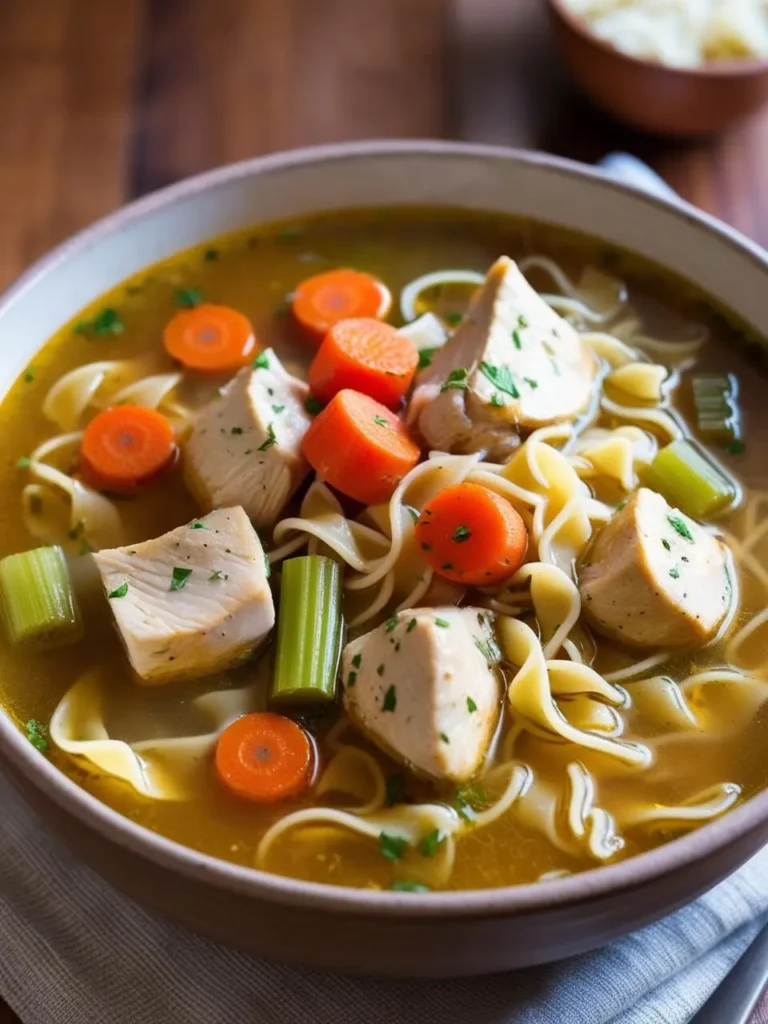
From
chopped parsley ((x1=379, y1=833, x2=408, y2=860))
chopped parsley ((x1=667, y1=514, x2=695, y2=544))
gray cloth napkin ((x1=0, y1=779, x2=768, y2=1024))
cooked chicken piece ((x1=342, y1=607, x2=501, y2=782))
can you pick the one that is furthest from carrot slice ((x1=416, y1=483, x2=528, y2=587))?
gray cloth napkin ((x1=0, y1=779, x2=768, y2=1024))

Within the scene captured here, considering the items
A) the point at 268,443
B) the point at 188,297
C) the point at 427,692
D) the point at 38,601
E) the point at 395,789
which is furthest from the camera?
the point at 188,297

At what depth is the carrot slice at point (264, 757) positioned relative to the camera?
10.7ft

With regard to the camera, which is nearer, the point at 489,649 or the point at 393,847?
the point at 393,847

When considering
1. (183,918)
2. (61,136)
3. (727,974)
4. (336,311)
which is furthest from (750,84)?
(183,918)

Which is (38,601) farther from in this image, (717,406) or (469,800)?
(717,406)

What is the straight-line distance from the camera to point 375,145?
458 cm

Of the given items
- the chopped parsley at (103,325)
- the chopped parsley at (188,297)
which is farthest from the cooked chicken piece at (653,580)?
the chopped parsley at (103,325)

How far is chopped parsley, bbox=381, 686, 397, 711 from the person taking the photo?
3213mm

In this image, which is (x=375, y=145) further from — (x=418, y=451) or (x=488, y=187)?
(x=418, y=451)

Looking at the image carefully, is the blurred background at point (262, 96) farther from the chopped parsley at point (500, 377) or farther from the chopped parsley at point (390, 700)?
the chopped parsley at point (390, 700)

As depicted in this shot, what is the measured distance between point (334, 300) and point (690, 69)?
6.76 ft

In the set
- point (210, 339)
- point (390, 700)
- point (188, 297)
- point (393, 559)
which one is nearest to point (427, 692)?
point (390, 700)

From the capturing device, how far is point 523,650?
11.2 ft

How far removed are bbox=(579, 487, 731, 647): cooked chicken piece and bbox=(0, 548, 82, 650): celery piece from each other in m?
1.55
